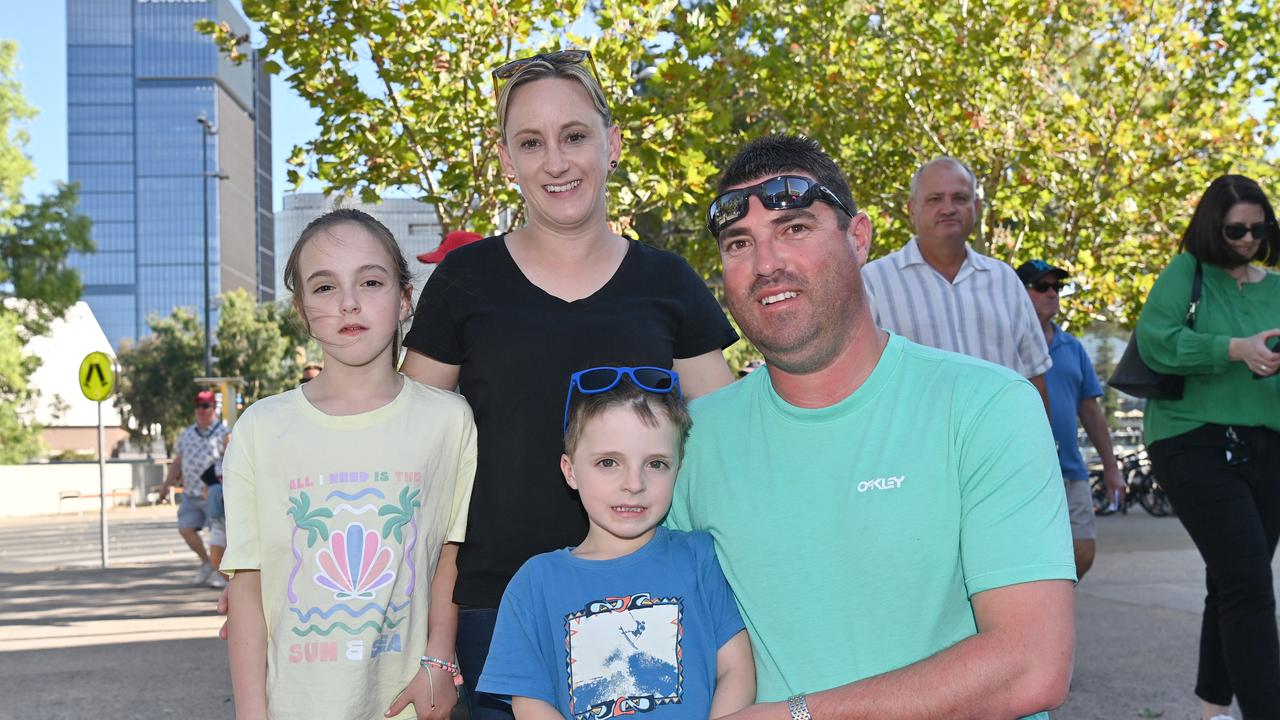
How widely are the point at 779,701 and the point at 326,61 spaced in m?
8.37

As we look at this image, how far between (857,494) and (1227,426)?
3187mm

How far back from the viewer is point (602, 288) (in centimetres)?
295

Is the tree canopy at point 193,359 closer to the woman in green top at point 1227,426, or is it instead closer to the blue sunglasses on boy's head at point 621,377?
the woman in green top at point 1227,426

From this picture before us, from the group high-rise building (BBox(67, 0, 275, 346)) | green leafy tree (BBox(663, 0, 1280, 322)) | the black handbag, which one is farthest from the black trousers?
high-rise building (BBox(67, 0, 275, 346))

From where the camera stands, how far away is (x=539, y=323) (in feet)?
9.33

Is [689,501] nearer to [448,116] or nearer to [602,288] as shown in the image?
[602,288]

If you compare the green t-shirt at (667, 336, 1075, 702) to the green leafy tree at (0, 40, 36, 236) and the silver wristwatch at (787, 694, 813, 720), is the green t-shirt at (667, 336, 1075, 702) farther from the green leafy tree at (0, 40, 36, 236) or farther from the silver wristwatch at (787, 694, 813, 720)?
the green leafy tree at (0, 40, 36, 236)

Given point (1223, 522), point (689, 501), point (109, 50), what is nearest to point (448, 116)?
point (1223, 522)

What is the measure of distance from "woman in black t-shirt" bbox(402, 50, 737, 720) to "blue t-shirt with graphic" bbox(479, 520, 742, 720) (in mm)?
428

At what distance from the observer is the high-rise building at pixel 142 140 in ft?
591

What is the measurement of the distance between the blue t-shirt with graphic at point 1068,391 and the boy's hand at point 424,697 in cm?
486

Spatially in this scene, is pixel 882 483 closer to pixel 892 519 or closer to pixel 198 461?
pixel 892 519

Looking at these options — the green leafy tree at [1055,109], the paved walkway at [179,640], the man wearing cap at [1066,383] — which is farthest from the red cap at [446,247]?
the green leafy tree at [1055,109]

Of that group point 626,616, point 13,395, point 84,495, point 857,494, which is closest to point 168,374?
point 13,395
